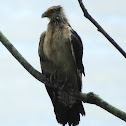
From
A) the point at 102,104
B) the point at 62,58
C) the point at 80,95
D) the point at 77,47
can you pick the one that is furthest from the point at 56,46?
the point at 102,104

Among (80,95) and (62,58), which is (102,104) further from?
(62,58)

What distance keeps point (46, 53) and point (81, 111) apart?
1.11 m

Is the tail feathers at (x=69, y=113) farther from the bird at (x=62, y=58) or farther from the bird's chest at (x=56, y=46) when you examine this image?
the bird's chest at (x=56, y=46)

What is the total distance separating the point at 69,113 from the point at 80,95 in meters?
3.09

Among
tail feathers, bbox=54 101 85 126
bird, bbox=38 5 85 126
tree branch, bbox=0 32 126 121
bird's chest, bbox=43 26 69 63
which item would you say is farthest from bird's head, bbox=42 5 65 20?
tree branch, bbox=0 32 126 121

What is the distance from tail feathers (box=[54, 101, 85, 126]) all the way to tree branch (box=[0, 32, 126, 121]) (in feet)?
7.89

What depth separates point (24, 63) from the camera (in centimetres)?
358

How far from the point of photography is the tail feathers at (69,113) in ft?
A: 20.4

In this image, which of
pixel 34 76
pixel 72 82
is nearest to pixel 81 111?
pixel 72 82

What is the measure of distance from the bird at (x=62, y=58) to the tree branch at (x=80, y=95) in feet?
8.79

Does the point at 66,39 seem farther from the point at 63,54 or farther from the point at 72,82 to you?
the point at 72,82

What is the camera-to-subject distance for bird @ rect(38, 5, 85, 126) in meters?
6.59

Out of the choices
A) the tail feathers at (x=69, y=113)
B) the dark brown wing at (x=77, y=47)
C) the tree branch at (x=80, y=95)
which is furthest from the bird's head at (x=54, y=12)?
the tree branch at (x=80, y=95)

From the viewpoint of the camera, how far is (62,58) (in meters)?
6.65
